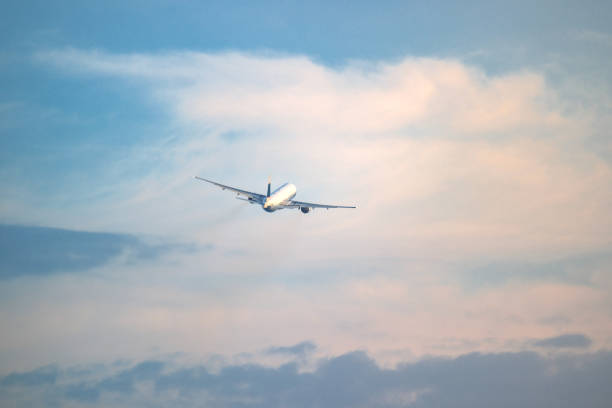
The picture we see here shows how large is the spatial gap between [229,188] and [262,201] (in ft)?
32.7

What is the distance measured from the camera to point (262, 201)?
153 m

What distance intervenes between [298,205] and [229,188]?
20.4 m

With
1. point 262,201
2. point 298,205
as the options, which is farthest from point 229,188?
point 298,205

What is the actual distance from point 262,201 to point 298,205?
41.5ft

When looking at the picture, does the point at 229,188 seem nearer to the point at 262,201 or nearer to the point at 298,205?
the point at 262,201

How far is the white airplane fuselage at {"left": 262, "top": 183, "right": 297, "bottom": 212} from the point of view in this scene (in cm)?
15188

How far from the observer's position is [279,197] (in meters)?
158

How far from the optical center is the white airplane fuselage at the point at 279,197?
15188cm

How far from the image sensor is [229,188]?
154 meters
